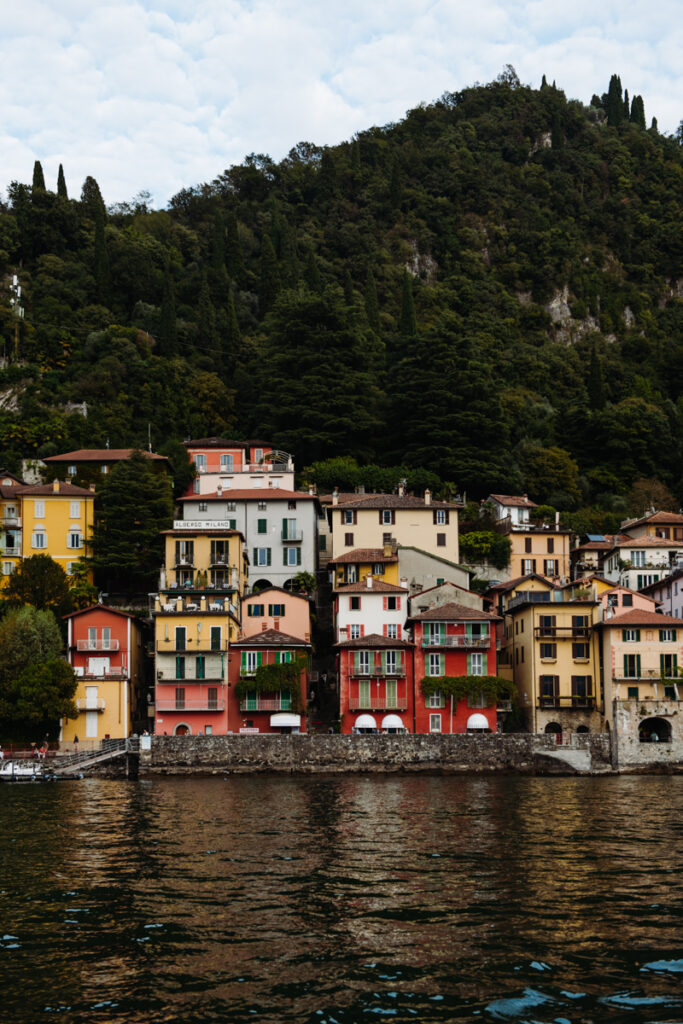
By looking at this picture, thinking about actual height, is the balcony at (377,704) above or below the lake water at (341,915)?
above

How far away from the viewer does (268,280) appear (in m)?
119

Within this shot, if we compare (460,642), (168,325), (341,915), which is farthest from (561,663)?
(168,325)

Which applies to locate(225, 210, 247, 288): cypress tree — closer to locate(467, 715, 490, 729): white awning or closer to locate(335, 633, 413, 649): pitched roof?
locate(335, 633, 413, 649): pitched roof

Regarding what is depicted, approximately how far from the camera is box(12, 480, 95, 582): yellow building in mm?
79375

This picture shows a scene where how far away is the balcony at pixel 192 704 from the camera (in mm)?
65500

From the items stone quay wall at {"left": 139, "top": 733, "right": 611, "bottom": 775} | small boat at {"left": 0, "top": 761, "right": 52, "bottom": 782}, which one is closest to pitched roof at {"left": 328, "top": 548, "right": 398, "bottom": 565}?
stone quay wall at {"left": 139, "top": 733, "right": 611, "bottom": 775}

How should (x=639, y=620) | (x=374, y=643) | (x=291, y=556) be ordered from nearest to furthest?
(x=639, y=620)
(x=374, y=643)
(x=291, y=556)

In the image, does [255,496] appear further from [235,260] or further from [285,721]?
[235,260]

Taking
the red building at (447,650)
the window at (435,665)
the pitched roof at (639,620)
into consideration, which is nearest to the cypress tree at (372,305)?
the red building at (447,650)

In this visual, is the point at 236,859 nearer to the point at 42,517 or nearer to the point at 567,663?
the point at 567,663

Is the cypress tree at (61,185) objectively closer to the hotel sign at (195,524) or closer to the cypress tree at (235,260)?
the cypress tree at (235,260)

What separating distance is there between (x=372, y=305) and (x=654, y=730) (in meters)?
67.7

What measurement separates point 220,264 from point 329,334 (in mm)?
28726

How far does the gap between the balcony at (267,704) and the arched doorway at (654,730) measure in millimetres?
19060
